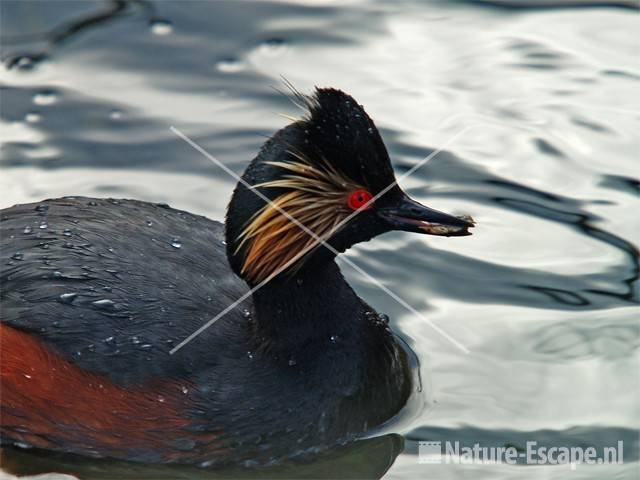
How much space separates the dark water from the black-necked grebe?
0.83 ft

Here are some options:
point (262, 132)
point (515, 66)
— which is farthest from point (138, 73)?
point (515, 66)

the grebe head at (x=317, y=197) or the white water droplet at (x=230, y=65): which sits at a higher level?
the grebe head at (x=317, y=197)

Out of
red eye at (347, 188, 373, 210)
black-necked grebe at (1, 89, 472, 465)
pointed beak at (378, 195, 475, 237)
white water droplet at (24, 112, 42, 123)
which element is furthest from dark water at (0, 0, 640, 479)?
red eye at (347, 188, 373, 210)

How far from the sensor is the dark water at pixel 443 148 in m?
7.25

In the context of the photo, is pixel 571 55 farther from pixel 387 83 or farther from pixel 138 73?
pixel 138 73

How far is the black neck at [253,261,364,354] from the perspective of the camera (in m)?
6.85

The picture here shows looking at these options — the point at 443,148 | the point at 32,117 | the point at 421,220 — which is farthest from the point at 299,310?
the point at 32,117

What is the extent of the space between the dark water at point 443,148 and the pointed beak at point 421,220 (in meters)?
1.07

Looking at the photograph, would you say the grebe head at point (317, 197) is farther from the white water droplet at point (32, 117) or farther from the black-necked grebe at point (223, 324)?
the white water droplet at point (32, 117)

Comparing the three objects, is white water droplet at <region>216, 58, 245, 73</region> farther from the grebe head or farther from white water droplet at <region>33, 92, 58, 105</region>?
the grebe head

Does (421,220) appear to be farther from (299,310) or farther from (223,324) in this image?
(223,324)

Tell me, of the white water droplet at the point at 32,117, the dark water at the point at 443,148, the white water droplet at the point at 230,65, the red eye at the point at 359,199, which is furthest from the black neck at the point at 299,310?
the white water droplet at the point at 230,65

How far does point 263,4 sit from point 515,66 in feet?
7.95

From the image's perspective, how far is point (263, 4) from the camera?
11289 millimetres
